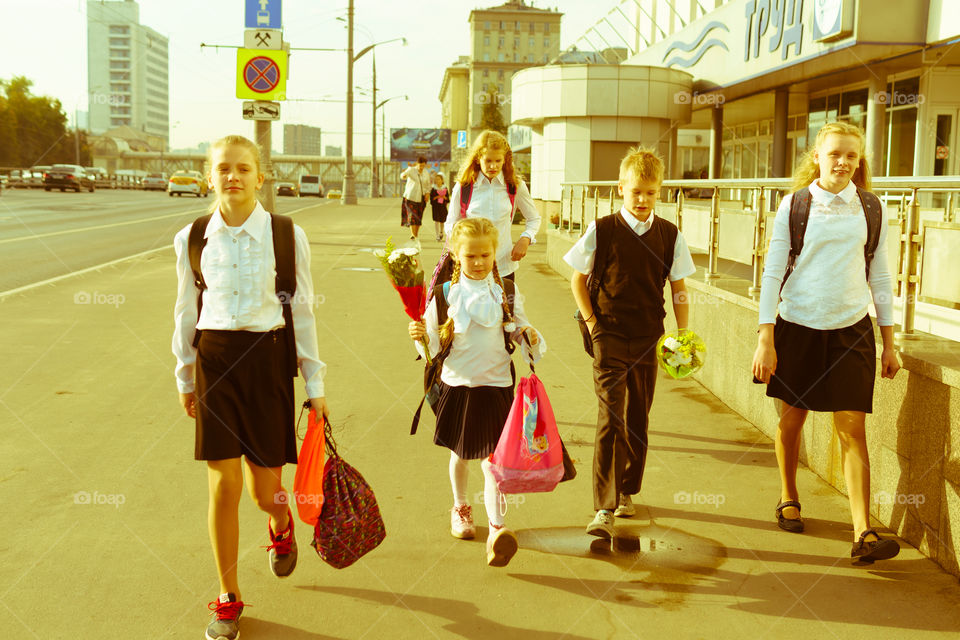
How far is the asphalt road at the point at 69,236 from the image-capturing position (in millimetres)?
14547

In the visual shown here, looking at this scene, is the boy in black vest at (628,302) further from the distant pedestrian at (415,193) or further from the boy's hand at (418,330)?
the distant pedestrian at (415,193)

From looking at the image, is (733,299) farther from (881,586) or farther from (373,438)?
(881,586)

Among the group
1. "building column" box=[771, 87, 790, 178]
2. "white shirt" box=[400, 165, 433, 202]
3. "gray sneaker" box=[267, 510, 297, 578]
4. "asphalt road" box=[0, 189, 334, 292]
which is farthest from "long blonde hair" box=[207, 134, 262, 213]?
"building column" box=[771, 87, 790, 178]

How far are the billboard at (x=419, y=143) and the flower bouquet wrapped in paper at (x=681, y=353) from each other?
10446 cm

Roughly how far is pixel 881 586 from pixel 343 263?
1323 cm

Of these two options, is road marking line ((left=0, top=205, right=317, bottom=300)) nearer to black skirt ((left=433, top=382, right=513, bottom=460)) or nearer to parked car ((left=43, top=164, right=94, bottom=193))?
black skirt ((left=433, top=382, right=513, bottom=460))

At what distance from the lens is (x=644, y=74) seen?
26875 millimetres

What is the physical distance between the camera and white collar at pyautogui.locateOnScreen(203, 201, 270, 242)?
132 inches

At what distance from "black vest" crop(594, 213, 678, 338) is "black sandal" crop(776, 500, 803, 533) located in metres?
1.01

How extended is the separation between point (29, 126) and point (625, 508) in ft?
319

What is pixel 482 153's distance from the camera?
233 inches

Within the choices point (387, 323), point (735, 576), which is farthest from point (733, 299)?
point (387, 323)

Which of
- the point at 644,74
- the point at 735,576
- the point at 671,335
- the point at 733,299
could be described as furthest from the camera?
the point at 644,74

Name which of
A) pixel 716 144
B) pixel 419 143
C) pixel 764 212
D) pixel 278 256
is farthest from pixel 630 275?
pixel 419 143
